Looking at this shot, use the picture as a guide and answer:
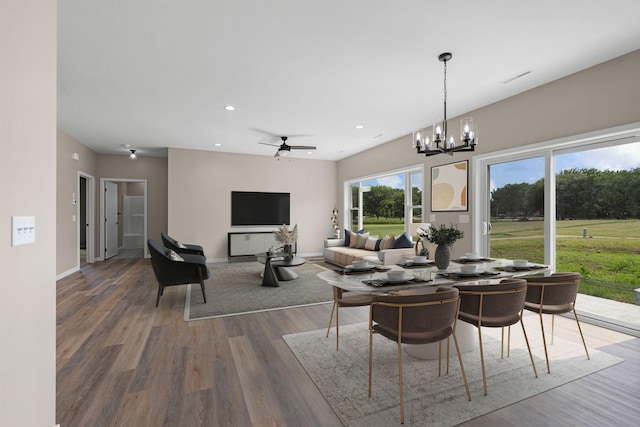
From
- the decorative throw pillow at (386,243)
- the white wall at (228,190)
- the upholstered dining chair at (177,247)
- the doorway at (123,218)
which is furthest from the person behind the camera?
the doorway at (123,218)

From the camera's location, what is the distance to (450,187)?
16.4ft

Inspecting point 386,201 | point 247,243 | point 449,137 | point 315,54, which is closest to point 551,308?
point 449,137

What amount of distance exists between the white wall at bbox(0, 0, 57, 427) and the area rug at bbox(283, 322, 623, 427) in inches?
60.5

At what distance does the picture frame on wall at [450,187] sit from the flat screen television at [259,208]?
13.6 ft

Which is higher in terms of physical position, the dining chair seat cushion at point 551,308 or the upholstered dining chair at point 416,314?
the upholstered dining chair at point 416,314

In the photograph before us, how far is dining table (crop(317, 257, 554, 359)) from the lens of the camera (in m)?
2.13

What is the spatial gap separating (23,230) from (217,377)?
170cm

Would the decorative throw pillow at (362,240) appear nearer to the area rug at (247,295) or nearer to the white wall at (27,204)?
the area rug at (247,295)

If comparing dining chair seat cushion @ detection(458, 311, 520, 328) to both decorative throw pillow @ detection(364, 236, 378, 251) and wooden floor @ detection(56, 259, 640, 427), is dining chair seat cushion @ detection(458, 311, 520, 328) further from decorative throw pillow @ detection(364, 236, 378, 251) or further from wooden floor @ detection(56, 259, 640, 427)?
decorative throw pillow @ detection(364, 236, 378, 251)

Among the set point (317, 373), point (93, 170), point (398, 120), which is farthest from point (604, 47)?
point (93, 170)

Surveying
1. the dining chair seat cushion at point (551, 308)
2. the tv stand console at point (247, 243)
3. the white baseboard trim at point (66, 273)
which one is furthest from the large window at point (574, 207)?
the white baseboard trim at point (66, 273)

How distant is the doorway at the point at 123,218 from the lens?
7.73 m

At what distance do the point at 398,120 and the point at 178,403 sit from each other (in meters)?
4.71

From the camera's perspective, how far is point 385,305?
1.90 metres
